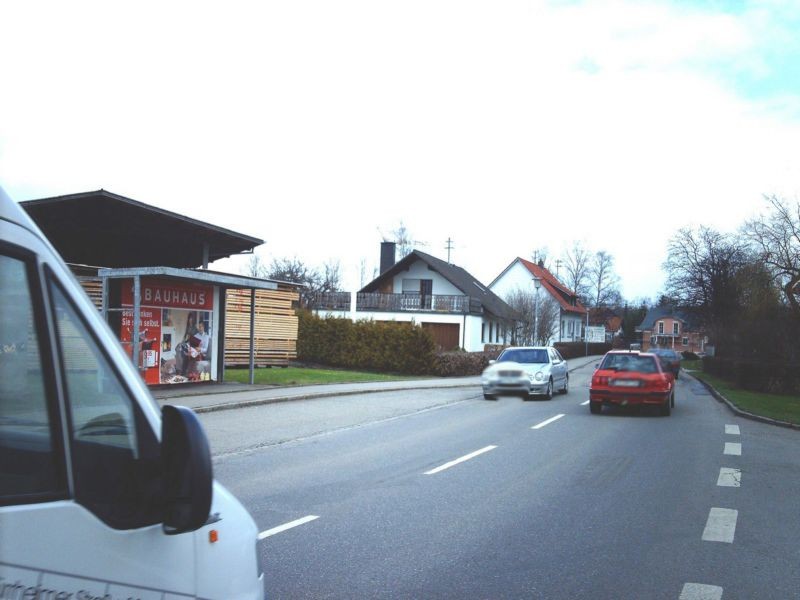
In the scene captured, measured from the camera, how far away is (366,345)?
38.7 m

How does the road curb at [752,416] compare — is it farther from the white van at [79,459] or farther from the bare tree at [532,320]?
the bare tree at [532,320]

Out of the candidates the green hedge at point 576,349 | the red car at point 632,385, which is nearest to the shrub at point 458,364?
the red car at point 632,385

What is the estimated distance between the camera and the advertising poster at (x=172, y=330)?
2003cm

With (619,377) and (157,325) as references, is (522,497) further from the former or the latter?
(157,325)

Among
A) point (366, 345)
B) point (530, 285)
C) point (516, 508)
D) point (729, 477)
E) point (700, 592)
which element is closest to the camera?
point (700, 592)

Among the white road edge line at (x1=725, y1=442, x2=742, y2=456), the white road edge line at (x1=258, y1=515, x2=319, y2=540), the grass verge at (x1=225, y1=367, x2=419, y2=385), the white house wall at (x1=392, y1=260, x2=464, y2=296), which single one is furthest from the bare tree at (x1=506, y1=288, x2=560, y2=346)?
the white road edge line at (x1=258, y1=515, x2=319, y2=540)

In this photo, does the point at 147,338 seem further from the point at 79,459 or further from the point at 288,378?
the point at 79,459

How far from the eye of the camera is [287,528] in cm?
670

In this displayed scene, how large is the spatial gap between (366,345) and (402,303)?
14.9 m

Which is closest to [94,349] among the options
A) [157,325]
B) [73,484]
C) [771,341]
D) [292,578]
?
[73,484]

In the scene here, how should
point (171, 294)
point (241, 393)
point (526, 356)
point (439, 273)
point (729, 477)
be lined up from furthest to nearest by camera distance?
point (439, 273), point (526, 356), point (171, 294), point (241, 393), point (729, 477)

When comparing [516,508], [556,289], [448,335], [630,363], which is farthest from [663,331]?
[516,508]

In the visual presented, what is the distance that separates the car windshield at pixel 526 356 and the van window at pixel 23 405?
22238 mm

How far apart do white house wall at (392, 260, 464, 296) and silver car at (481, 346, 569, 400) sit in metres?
30.2
